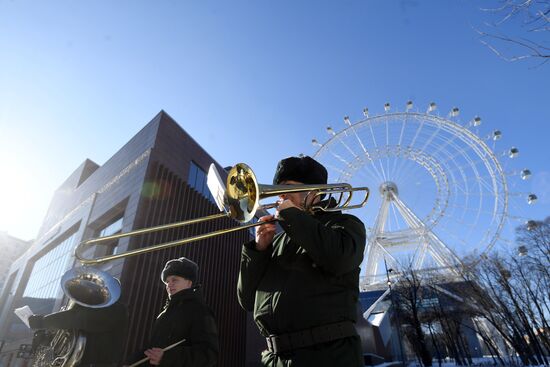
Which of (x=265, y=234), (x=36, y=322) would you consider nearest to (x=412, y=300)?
(x=36, y=322)

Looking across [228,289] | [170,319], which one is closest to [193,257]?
[228,289]

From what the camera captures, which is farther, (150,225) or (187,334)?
(150,225)

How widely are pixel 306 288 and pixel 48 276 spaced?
23.3 metres

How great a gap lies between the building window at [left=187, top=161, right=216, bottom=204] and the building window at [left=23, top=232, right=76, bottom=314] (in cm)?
742

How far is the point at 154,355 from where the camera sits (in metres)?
2.68

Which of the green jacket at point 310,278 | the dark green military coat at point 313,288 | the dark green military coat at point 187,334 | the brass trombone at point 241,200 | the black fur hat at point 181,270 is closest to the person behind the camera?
the dark green military coat at point 313,288

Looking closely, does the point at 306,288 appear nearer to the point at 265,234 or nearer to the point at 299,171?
the point at 265,234

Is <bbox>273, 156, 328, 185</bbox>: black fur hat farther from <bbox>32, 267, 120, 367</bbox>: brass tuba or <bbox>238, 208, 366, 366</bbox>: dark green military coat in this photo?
<bbox>32, 267, 120, 367</bbox>: brass tuba

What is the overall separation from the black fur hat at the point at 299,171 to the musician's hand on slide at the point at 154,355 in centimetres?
182

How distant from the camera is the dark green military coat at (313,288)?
158 centimetres

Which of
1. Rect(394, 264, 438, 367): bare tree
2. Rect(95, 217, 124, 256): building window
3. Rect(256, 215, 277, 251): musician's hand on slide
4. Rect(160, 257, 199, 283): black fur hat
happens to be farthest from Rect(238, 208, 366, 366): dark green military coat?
Rect(394, 264, 438, 367): bare tree

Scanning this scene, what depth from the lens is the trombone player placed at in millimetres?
1590

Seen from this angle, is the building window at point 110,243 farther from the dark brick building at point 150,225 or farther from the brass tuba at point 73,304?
the brass tuba at point 73,304

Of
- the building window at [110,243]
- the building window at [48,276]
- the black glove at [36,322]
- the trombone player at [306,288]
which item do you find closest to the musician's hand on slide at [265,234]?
the trombone player at [306,288]
